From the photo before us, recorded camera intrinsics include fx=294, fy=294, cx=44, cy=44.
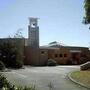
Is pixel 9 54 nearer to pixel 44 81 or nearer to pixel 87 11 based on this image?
pixel 44 81

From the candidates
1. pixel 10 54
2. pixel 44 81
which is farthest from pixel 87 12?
pixel 10 54

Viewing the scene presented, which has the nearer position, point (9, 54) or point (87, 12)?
point (87, 12)

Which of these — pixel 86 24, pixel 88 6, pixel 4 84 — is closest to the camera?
pixel 4 84

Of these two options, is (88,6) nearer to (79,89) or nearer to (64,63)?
(79,89)

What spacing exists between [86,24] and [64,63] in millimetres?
28439

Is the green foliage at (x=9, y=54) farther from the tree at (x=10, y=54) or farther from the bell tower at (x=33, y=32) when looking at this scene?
the bell tower at (x=33, y=32)

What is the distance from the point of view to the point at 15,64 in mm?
41844

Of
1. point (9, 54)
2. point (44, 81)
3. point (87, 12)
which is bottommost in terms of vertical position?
point (44, 81)

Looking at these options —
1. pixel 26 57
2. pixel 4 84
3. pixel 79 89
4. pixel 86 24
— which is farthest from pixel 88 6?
pixel 26 57

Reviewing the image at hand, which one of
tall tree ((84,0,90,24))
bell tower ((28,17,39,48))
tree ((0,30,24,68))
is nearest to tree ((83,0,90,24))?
→ tall tree ((84,0,90,24))

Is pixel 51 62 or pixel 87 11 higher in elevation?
pixel 87 11

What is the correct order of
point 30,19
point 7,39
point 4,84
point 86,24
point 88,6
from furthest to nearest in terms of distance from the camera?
point 30,19
point 7,39
point 86,24
point 88,6
point 4,84

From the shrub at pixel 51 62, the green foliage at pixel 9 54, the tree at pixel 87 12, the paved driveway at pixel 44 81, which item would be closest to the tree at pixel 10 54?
the green foliage at pixel 9 54

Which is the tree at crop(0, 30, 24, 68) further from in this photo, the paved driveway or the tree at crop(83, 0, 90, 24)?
the tree at crop(83, 0, 90, 24)
